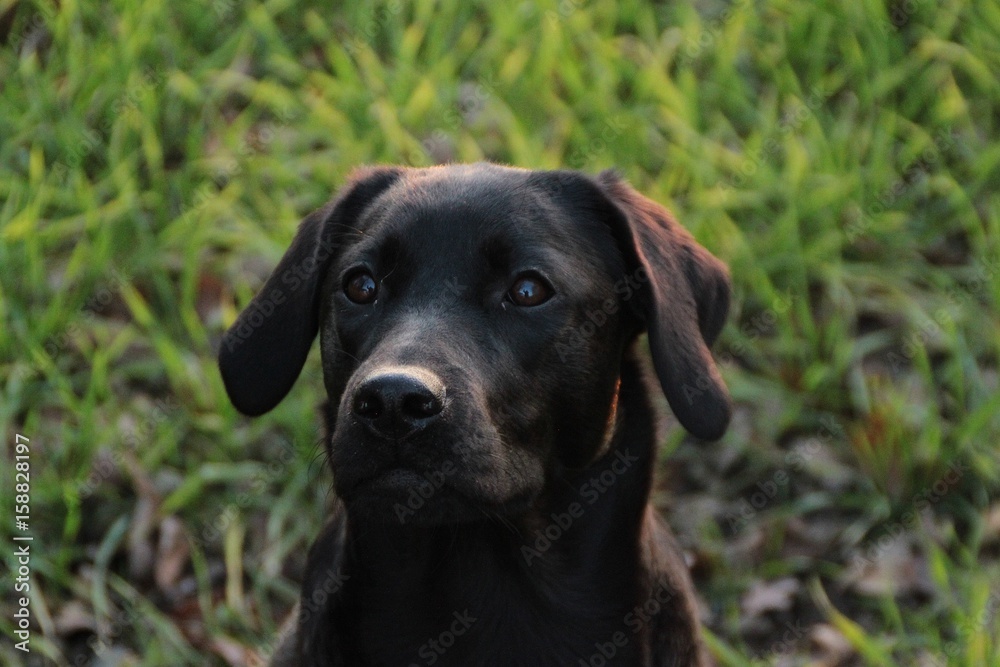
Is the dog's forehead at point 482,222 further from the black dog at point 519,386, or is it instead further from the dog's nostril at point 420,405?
the dog's nostril at point 420,405

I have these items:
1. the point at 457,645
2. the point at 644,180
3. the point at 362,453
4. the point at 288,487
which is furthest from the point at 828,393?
the point at 362,453

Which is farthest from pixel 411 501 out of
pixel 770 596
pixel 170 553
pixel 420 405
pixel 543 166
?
pixel 543 166

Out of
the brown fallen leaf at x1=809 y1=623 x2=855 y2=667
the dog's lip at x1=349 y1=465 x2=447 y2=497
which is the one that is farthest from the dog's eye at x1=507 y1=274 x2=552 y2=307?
the brown fallen leaf at x1=809 y1=623 x2=855 y2=667

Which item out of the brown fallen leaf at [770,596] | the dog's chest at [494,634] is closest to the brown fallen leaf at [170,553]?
the dog's chest at [494,634]

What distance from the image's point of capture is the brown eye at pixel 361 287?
331cm

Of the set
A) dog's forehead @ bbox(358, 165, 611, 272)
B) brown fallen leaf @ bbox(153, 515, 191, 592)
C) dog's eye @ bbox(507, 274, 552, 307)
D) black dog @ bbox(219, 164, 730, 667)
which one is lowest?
brown fallen leaf @ bbox(153, 515, 191, 592)

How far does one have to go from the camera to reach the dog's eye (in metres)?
3.20

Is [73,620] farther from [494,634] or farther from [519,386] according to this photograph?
[519,386]

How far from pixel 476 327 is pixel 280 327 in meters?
0.68

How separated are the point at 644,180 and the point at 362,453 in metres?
3.36

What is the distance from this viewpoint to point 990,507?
16.4 feet

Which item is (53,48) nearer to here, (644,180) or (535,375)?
(644,180)

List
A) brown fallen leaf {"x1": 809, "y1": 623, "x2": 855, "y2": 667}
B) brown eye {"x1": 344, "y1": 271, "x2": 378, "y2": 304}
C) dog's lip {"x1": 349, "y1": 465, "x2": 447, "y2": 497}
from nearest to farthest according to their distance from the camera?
dog's lip {"x1": 349, "y1": 465, "x2": 447, "y2": 497} < brown eye {"x1": 344, "y1": 271, "x2": 378, "y2": 304} < brown fallen leaf {"x1": 809, "y1": 623, "x2": 855, "y2": 667}

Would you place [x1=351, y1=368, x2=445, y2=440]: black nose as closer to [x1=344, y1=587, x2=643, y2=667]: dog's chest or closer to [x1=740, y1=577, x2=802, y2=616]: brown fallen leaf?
[x1=344, y1=587, x2=643, y2=667]: dog's chest
